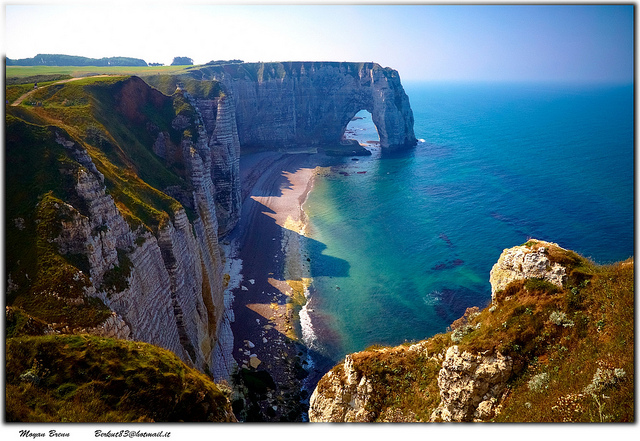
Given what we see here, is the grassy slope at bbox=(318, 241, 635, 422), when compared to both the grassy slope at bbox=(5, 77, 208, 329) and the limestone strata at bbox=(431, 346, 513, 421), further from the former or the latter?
the grassy slope at bbox=(5, 77, 208, 329)

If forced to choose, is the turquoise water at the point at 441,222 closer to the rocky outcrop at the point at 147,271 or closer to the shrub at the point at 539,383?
the rocky outcrop at the point at 147,271

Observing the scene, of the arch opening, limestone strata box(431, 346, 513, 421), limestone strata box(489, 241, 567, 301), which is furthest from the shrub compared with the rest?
the arch opening

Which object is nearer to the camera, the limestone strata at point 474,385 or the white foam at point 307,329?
the limestone strata at point 474,385

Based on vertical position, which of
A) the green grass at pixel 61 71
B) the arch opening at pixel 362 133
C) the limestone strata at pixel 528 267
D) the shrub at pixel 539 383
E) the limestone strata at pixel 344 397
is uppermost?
the green grass at pixel 61 71

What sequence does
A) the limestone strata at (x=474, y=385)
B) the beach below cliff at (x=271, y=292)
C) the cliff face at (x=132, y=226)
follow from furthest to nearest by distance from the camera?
the beach below cliff at (x=271, y=292) < the cliff face at (x=132, y=226) < the limestone strata at (x=474, y=385)

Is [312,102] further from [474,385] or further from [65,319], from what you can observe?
[474,385]

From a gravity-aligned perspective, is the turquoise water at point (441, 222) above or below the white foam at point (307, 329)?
above

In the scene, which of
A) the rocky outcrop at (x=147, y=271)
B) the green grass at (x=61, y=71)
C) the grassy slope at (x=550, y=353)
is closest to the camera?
the grassy slope at (x=550, y=353)

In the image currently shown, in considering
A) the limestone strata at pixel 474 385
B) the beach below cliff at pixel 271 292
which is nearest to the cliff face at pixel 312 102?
the beach below cliff at pixel 271 292
